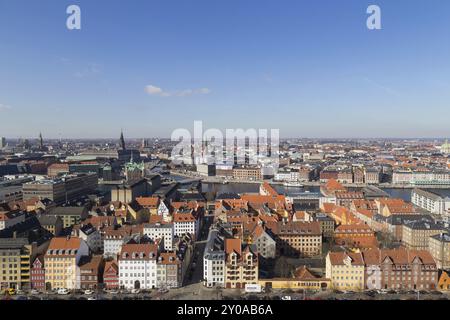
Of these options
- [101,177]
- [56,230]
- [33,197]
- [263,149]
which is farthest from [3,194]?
[263,149]

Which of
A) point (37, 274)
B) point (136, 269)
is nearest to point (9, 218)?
point (37, 274)

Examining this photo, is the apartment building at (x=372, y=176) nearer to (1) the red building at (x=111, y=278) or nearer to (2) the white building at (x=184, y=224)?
(2) the white building at (x=184, y=224)

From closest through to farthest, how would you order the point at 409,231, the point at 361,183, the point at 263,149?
1. the point at 409,231
2. the point at 361,183
3. the point at 263,149

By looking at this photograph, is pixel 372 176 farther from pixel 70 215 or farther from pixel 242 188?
pixel 70 215

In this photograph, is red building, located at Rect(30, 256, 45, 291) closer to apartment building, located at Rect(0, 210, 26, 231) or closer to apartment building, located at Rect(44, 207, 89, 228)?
apartment building, located at Rect(0, 210, 26, 231)

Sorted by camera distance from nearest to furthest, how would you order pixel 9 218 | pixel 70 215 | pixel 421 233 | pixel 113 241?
pixel 113 241
pixel 421 233
pixel 9 218
pixel 70 215
